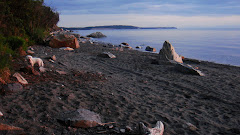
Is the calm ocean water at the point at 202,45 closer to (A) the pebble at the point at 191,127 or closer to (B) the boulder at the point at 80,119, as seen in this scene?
(A) the pebble at the point at 191,127

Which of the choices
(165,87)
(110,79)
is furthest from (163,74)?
(110,79)

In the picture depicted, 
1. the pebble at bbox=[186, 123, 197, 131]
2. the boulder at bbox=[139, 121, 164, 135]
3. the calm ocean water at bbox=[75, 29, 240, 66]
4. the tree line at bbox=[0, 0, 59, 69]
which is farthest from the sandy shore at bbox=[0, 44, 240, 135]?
the calm ocean water at bbox=[75, 29, 240, 66]

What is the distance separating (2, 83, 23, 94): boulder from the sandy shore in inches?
5.0

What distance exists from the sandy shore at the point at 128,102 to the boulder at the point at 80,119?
0.12 meters

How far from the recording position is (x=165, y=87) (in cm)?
693

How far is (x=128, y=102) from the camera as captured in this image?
505 cm

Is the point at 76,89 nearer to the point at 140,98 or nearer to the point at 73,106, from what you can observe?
the point at 73,106

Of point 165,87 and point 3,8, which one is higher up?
point 3,8

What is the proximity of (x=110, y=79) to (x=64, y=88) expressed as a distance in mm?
2239

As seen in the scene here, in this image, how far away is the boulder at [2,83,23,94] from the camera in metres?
4.48

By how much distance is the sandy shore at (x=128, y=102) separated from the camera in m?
3.72

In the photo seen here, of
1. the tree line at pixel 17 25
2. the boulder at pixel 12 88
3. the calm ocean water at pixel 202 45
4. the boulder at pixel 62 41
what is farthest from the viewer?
the calm ocean water at pixel 202 45

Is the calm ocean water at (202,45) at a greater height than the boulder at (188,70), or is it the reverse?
the calm ocean water at (202,45)

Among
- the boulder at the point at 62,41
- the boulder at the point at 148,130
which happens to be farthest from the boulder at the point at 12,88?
the boulder at the point at 62,41
